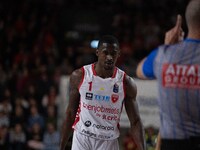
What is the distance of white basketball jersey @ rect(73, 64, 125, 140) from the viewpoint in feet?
19.6

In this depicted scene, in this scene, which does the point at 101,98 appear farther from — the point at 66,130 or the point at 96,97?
the point at 66,130

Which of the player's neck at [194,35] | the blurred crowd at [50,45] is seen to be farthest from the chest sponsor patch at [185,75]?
the blurred crowd at [50,45]

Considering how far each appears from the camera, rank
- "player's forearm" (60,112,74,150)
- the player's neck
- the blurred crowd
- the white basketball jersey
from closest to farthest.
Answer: the player's neck, the white basketball jersey, "player's forearm" (60,112,74,150), the blurred crowd

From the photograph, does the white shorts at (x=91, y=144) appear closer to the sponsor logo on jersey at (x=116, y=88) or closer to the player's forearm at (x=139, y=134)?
the player's forearm at (x=139, y=134)

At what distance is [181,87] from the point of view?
3516 millimetres

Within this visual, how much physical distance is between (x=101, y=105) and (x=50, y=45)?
9.58m

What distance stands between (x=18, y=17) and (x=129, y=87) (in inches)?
430

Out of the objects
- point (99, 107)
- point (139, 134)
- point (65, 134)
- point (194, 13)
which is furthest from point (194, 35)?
point (65, 134)

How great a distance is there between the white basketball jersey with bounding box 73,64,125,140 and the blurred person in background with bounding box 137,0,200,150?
7.78ft

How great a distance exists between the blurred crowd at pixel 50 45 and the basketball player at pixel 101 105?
565cm

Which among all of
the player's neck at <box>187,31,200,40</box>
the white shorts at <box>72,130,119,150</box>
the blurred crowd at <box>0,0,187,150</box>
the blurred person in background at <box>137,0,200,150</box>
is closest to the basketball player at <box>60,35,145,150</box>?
the white shorts at <box>72,130,119,150</box>

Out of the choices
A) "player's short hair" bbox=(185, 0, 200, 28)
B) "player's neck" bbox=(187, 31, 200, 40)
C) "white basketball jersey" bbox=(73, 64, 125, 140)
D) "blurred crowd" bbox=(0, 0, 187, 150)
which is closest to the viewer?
"player's short hair" bbox=(185, 0, 200, 28)

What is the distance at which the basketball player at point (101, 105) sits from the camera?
598cm

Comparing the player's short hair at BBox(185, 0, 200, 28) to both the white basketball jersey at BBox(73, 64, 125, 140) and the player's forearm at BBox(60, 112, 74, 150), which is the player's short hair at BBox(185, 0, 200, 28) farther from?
the player's forearm at BBox(60, 112, 74, 150)
